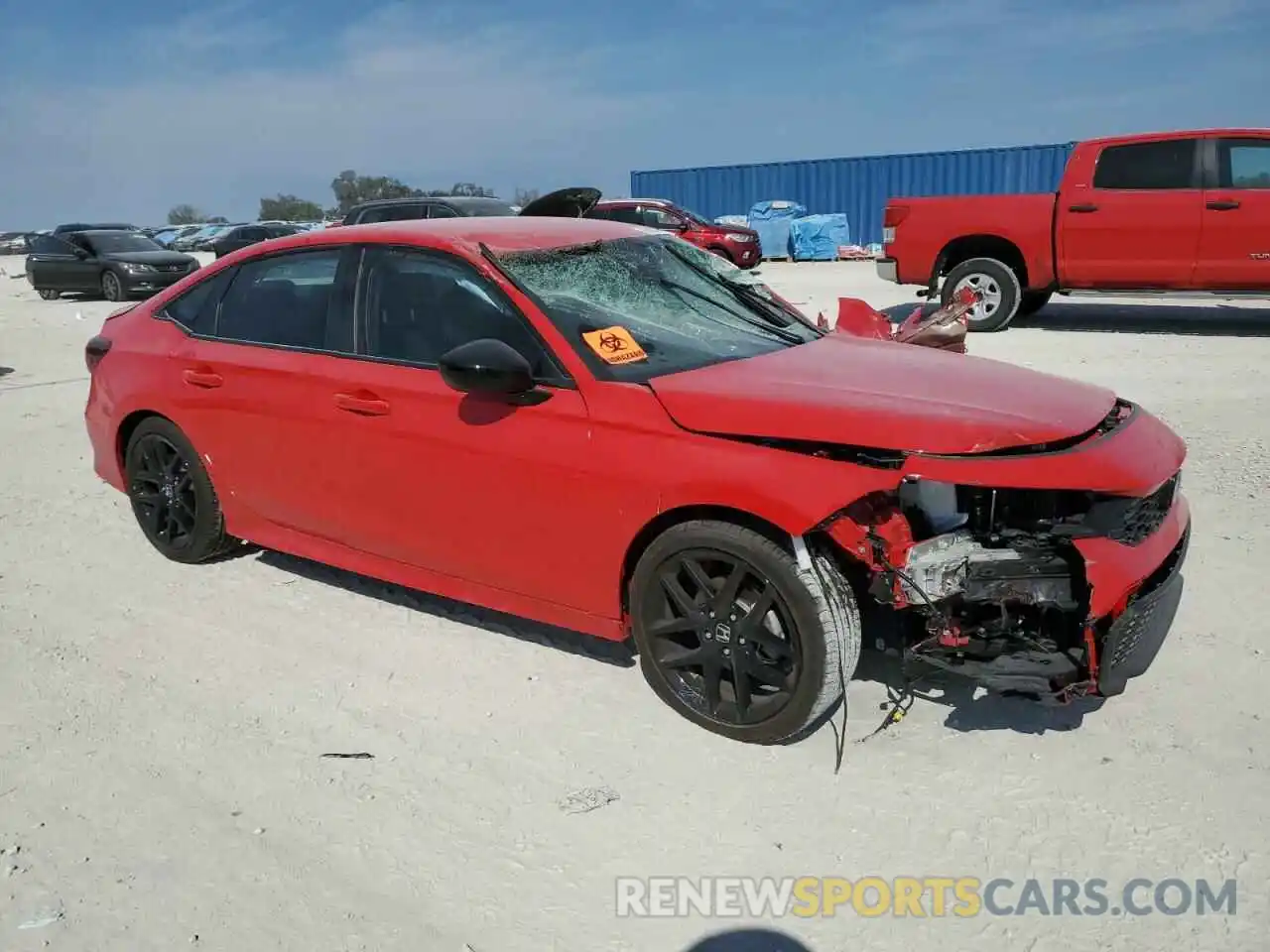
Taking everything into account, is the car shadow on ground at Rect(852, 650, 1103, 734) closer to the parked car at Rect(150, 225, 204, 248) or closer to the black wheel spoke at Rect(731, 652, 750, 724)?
the black wheel spoke at Rect(731, 652, 750, 724)

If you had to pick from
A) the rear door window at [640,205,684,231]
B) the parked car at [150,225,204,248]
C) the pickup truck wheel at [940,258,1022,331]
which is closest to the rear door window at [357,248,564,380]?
the pickup truck wheel at [940,258,1022,331]

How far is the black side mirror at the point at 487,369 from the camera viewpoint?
3.28m

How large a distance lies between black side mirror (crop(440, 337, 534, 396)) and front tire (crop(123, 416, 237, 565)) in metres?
1.87

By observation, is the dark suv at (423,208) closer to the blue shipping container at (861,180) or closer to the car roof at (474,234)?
the car roof at (474,234)

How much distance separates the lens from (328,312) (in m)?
4.10

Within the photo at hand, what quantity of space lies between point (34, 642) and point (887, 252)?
32.2 ft

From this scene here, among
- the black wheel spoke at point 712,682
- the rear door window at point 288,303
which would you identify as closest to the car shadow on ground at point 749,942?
the black wheel spoke at point 712,682

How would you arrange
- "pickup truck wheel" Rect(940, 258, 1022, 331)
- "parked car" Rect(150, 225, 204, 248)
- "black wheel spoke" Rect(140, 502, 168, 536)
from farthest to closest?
"parked car" Rect(150, 225, 204, 248)
"pickup truck wheel" Rect(940, 258, 1022, 331)
"black wheel spoke" Rect(140, 502, 168, 536)

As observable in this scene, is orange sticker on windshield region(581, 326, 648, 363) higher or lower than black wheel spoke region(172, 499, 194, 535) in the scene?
higher

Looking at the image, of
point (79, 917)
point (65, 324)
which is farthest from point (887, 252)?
point (65, 324)

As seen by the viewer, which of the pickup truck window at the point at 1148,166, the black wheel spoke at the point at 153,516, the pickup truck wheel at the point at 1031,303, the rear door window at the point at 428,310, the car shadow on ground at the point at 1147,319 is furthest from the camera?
the pickup truck wheel at the point at 1031,303

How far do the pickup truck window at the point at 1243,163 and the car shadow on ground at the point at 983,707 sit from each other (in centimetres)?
881

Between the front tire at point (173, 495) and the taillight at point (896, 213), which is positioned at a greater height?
the taillight at point (896, 213)

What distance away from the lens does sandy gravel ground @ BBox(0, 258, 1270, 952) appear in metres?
2.53
